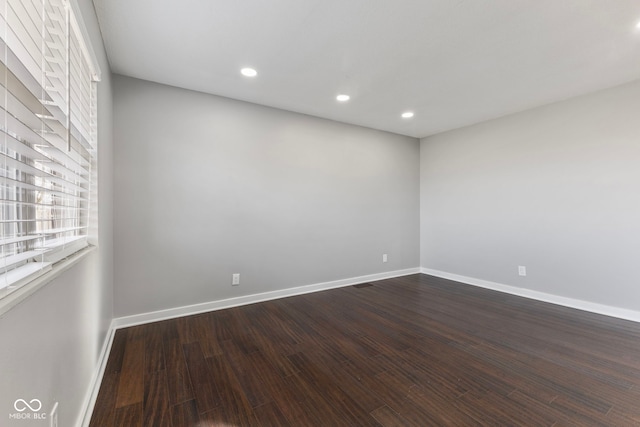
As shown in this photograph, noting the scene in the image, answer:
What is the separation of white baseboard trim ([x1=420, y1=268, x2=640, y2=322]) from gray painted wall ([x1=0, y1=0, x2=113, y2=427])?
14.8ft

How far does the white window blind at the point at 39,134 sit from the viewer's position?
73 centimetres

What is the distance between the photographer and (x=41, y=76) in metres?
0.94

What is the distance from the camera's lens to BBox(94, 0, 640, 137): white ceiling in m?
1.79

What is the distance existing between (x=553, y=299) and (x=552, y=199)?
1242 millimetres

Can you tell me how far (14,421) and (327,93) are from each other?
10.3 feet

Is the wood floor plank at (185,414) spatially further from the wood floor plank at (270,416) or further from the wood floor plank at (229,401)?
the wood floor plank at (270,416)

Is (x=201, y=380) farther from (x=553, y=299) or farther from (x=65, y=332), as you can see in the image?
(x=553, y=299)

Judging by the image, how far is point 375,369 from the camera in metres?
1.95

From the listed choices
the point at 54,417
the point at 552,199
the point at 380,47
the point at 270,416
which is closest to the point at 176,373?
the point at 270,416

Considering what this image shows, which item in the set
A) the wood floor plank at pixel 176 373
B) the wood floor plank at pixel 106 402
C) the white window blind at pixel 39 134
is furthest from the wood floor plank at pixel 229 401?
the white window blind at pixel 39 134

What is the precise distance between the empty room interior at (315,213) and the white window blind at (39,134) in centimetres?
1

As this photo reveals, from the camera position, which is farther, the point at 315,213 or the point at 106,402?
the point at 315,213

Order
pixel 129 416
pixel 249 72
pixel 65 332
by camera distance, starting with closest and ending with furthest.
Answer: pixel 65 332 < pixel 129 416 < pixel 249 72

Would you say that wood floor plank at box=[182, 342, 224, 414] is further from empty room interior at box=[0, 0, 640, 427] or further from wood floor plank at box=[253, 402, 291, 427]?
wood floor plank at box=[253, 402, 291, 427]
